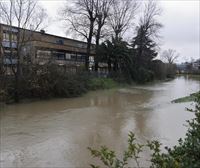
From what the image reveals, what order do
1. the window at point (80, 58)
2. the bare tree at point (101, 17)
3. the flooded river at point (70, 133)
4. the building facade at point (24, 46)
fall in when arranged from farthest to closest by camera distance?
the window at point (80, 58)
the bare tree at point (101, 17)
the building facade at point (24, 46)
the flooded river at point (70, 133)

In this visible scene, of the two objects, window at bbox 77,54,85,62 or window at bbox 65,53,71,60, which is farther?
window at bbox 77,54,85,62

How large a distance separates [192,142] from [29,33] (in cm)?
2341

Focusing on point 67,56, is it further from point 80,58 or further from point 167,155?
point 167,155

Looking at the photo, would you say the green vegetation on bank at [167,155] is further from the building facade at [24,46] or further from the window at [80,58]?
the window at [80,58]

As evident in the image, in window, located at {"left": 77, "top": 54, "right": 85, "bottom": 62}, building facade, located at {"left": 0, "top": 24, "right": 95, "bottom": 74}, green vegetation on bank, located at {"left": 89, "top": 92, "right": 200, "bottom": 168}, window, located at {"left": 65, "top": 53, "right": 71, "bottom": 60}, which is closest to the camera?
green vegetation on bank, located at {"left": 89, "top": 92, "right": 200, "bottom": 168}

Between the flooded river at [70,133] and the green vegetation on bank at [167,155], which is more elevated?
the green vegetation on bank at [167,155]

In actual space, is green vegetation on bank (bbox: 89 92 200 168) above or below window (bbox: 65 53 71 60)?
below

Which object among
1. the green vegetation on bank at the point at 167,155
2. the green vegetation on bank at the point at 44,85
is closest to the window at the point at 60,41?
the green vegetation on bank at the point at 44,85

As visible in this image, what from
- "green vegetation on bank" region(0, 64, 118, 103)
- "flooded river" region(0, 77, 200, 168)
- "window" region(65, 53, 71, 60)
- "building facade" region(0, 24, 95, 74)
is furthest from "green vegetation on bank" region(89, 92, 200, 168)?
"window" region(65, 53, 71, 60)

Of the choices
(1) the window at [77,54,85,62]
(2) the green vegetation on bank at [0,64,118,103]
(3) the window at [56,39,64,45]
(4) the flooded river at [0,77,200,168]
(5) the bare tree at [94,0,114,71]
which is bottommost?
(4) the flooded river at [0,77,200,168]

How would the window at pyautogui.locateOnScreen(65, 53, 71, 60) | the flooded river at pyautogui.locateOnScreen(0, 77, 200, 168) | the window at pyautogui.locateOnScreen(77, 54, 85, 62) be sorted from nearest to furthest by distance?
the flooded river at pyautogui.locateOnScreen(0, 77, 200, 168) → the window at pyautogui.locateOnScreen(65, 53, 71, 60) → the window at pyautogui.locateOnScreen(77, 54, 85, 62)

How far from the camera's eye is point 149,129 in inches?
445

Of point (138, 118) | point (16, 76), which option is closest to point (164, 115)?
point (138, 118)

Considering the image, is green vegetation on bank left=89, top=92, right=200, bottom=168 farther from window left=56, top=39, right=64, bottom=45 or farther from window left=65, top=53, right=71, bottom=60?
window left=65, top=53, right=71, bottom=60
